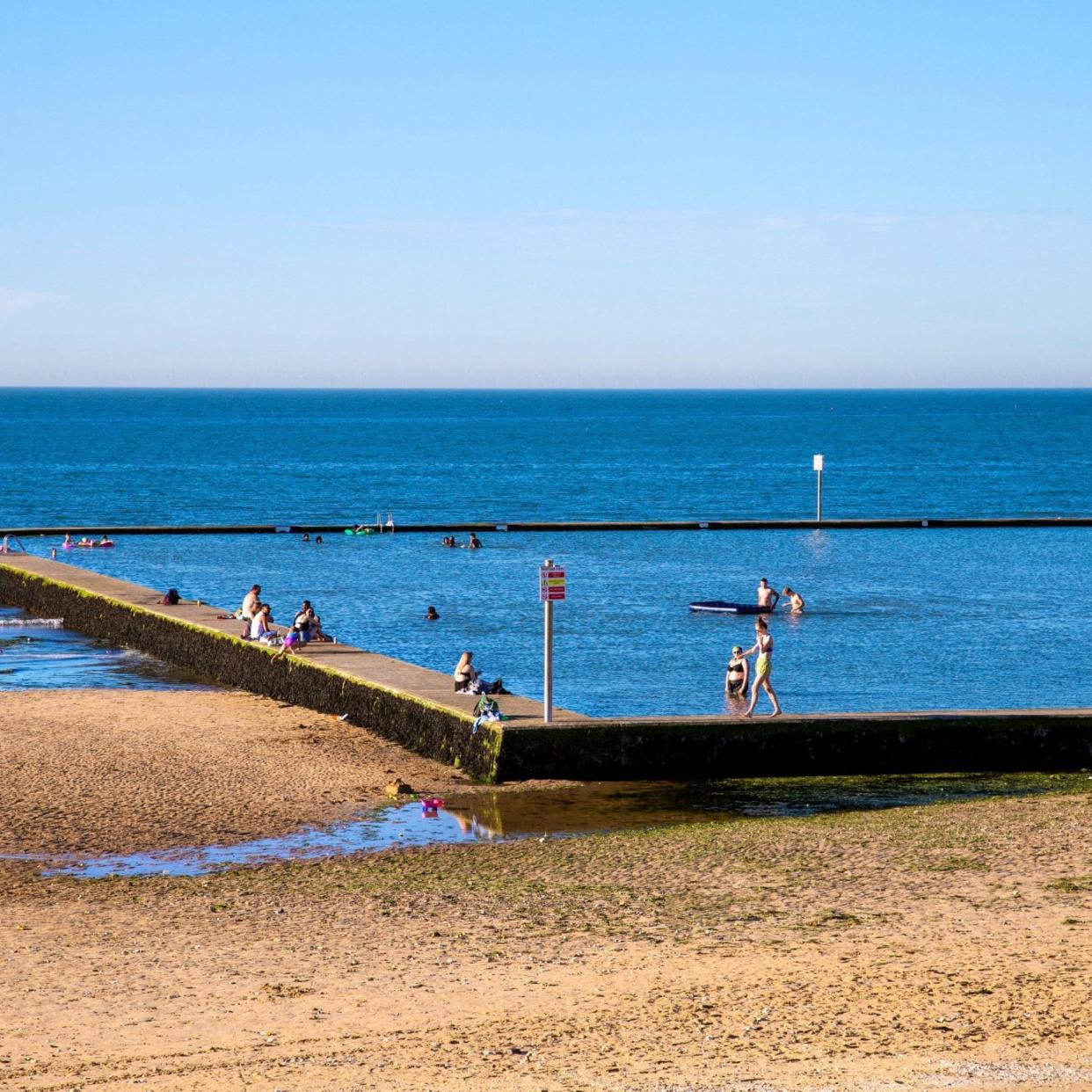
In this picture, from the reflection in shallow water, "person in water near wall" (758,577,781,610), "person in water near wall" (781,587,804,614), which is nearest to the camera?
the reflection in shallow water

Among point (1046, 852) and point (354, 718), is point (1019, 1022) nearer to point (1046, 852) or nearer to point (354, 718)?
point (1046, 852)

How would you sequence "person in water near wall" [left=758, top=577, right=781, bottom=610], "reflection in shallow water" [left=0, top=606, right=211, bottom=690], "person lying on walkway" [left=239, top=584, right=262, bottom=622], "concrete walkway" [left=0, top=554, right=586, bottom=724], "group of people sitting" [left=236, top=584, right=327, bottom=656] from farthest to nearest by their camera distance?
"person in water near wall" [left=758, top=577, right=781, bottom=610]
"person lying on walkway" [left=239, top=584, right=262, bottom=622]
"reflection in shallow water" [left=0, top=606, right=211, bottom=690]
"group of people sitting" [left=236, top=584, right=327, bottom=656]
"concrete walkway" [left=0, top=554, right=586, bottom=724]

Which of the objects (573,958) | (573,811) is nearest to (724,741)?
(573,811)

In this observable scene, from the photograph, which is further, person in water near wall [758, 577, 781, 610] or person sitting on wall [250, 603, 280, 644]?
person in water near wall [758, 577, 781, 610]

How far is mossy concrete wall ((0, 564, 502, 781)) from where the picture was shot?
24.6 m

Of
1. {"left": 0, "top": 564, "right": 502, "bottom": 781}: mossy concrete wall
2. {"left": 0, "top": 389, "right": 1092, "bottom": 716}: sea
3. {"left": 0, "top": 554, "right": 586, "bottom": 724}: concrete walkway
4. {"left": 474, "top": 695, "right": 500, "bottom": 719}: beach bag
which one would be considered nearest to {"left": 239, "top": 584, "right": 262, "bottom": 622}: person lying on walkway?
{"left": 0, "top": 554, "right": 586, "bottom": 724}: concrete walkway

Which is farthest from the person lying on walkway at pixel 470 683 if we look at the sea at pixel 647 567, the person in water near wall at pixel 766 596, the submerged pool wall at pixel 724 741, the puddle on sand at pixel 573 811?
the person in water near wall at pixel 766 596

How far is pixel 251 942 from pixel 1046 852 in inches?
325

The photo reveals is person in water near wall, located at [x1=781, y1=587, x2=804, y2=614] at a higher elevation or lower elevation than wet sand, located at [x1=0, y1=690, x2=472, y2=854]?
higher

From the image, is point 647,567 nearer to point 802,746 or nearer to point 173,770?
point 802,746

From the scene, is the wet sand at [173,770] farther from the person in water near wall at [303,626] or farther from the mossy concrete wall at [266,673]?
the person in water near wall at [303,626]

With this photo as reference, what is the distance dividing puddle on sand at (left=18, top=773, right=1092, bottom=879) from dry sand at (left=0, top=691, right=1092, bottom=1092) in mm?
768

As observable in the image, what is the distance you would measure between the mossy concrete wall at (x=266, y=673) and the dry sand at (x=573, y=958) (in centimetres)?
317

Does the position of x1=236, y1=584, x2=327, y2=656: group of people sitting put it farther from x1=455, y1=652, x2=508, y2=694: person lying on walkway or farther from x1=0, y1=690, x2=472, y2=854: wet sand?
x1=455, y1=652, x2=508, y2=694: person lying on walkway
